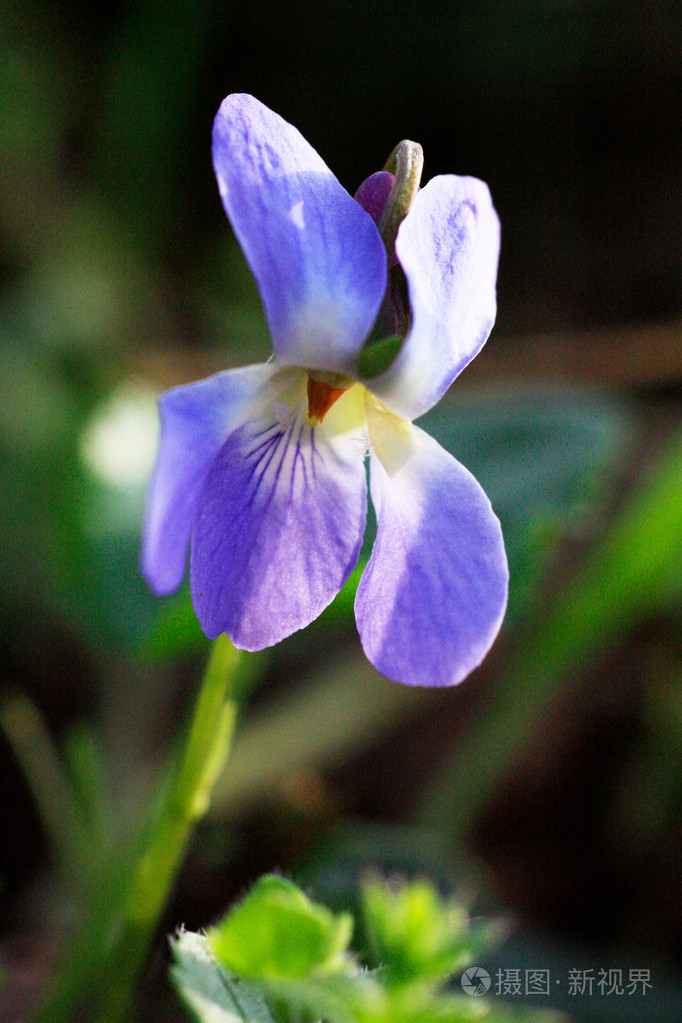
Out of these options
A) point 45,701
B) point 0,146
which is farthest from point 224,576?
point 0,146

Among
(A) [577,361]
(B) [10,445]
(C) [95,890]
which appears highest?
(A) [577,361]

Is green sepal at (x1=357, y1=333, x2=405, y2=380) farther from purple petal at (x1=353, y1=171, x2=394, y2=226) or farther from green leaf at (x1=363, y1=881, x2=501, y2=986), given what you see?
green leaf at (x1=363, y1=881, x2=501, y2=986)

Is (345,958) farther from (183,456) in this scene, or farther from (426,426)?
(426,426)

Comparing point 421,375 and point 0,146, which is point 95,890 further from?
point 0,146

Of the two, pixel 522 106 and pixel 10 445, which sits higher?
pixel 522 106

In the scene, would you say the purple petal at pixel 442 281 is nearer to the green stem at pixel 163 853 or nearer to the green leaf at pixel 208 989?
the green stem at pixel 163 853

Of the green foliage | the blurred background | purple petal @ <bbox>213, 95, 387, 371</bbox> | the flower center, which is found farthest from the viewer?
the blurred background

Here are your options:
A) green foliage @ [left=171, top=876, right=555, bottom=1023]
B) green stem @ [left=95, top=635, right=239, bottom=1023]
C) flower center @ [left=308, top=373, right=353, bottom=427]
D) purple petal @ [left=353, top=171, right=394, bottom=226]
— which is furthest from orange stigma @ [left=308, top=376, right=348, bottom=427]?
green foliage @ [left=171, top=876, right=555, bottom=1023]
